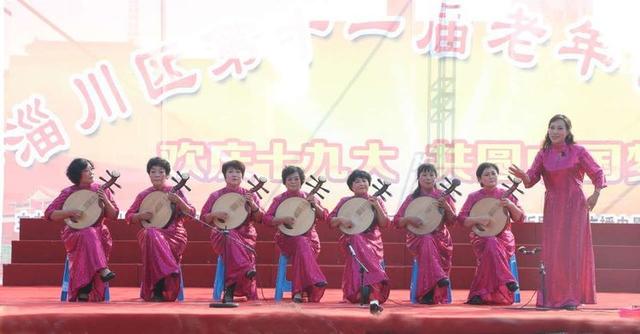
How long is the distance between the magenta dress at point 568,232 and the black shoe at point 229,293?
180 cm

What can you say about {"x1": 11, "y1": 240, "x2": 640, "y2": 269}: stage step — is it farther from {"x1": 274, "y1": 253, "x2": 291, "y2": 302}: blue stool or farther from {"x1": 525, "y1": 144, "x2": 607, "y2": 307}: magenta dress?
{"x1": 525, "y1": 144, "x2": 607, "y2": 307}: magenta dress

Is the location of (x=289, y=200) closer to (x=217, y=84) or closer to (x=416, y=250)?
(x=416, y=250)

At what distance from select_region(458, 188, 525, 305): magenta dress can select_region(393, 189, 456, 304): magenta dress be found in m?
0.17

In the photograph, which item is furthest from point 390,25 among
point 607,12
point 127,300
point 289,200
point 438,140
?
point 127,300

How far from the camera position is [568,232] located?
5570 millimetres

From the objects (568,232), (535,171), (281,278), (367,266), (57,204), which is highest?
(535,171)

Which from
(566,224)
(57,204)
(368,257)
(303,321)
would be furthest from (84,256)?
(566,224)

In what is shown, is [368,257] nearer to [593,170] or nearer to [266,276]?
[593,170]

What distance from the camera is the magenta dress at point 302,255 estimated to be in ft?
20.9

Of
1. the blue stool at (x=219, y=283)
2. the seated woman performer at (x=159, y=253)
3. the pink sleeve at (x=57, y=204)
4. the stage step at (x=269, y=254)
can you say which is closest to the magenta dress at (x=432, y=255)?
the blue stool at (x=219, y=283)

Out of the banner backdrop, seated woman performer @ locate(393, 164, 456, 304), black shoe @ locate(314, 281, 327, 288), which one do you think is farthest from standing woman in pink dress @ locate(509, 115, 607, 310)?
the banner backdrop

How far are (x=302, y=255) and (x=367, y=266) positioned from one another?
0.47m

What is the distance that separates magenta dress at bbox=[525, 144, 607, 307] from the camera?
5.55m

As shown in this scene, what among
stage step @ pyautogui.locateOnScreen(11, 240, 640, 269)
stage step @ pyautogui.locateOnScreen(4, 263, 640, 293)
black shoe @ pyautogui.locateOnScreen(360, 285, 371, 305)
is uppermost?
stage step @ pyautogui.locateOnScreen(11, 240, 640, 269)
